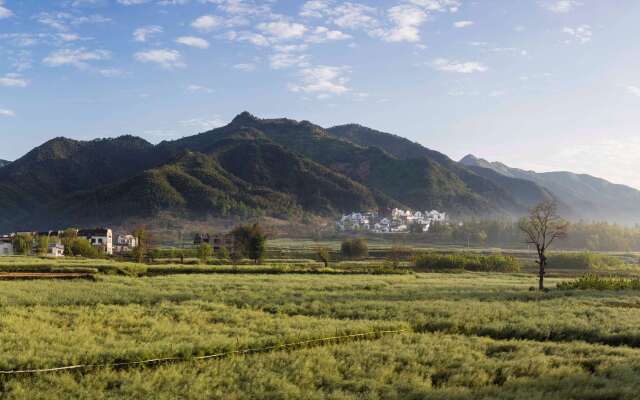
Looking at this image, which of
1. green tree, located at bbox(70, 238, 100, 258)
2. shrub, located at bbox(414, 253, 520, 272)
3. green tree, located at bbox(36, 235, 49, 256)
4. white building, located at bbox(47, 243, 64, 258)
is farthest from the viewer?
white building, located at bbox(47, 243, 64, 258)

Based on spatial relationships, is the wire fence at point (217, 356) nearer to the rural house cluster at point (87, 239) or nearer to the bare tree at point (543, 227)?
the bare tree at point (543, 227)

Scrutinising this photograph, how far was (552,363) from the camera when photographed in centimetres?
1716

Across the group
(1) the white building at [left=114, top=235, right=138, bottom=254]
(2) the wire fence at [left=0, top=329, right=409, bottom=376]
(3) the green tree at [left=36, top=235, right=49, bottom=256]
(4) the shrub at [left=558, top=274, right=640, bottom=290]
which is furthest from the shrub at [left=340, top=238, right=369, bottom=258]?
(2) the wire fence at [left=0, top=329, right=409, bottom=376]

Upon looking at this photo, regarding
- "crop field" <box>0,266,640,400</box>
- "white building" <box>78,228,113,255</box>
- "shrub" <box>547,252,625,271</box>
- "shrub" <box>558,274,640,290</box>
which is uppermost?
"white building" <box>78,228,113,255</box>

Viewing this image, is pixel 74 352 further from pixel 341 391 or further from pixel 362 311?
pixel 362 311

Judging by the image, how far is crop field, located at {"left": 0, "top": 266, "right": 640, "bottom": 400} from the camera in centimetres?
1402

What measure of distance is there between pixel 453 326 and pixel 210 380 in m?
12.7

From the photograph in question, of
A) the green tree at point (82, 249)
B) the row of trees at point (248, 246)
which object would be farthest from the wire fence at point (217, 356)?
the green tree at point (82, 249)

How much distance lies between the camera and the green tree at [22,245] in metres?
102

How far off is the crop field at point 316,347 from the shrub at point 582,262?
6173 cm

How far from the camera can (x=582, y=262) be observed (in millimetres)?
91688

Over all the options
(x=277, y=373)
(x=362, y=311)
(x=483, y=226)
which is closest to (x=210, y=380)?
(x=277, y=373)

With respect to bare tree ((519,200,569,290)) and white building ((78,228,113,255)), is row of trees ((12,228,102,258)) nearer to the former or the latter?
white building ((78,228,113,255))

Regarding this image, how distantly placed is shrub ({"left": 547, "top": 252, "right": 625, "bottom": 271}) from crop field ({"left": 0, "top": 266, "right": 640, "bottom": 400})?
203 feet
